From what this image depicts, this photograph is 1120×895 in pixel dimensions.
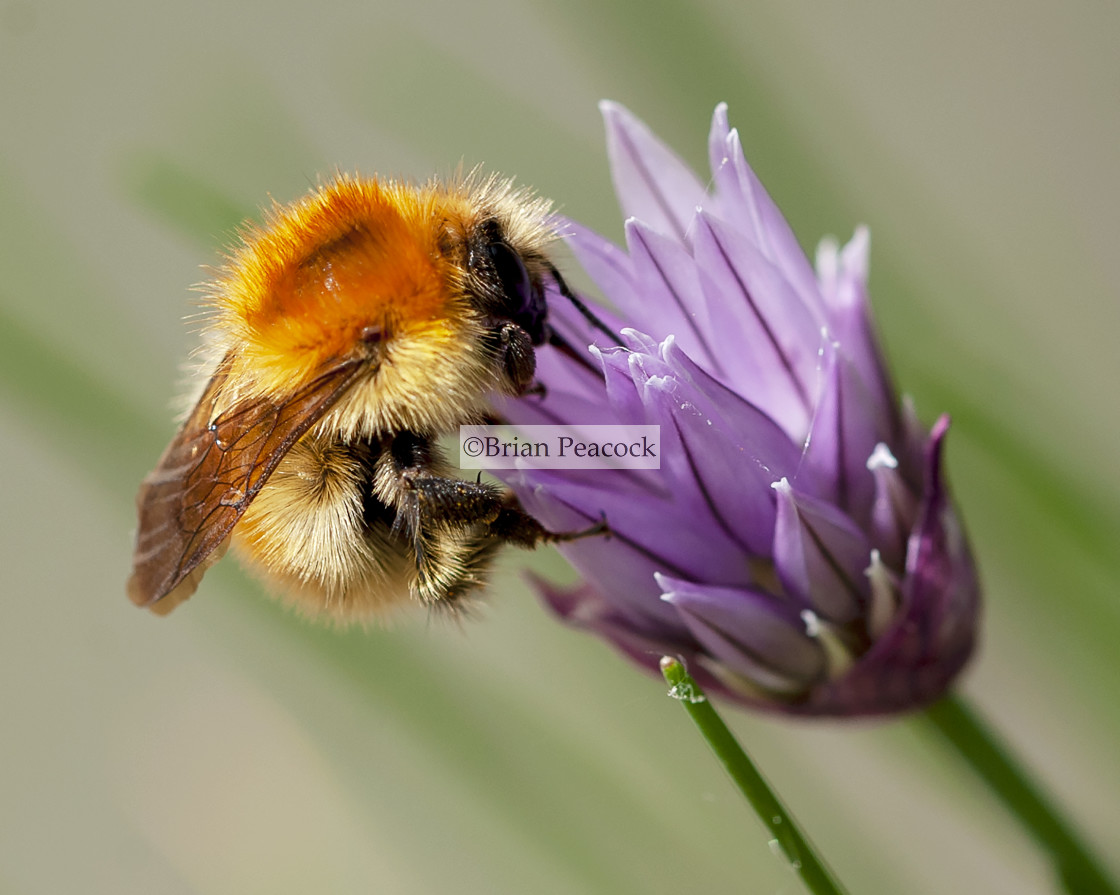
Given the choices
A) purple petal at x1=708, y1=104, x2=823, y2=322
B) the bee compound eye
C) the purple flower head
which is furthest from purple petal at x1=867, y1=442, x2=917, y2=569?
the bee compound eye

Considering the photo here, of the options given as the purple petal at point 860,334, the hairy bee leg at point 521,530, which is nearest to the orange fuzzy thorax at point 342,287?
the hairy bee leg at point 521,530

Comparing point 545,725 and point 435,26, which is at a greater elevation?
point 435,26

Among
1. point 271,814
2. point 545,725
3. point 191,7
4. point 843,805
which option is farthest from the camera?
point 191,7

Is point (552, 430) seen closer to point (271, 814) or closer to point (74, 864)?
point (271, 814)

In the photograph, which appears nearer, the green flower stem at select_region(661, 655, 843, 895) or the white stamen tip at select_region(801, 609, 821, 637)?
the green flower stem at select_region(661, 655, 843, 895)

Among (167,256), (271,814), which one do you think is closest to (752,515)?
(271,814)

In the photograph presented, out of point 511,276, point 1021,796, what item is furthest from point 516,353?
point 1021,796

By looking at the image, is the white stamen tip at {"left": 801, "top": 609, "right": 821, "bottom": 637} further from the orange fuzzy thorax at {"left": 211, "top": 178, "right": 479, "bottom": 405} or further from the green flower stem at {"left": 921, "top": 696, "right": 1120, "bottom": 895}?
the orange fuzzy thorax at {"left": 211, "top": 178, "right": 479, "bottom": 405}

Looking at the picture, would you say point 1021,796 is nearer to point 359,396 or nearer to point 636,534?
point 636,534
